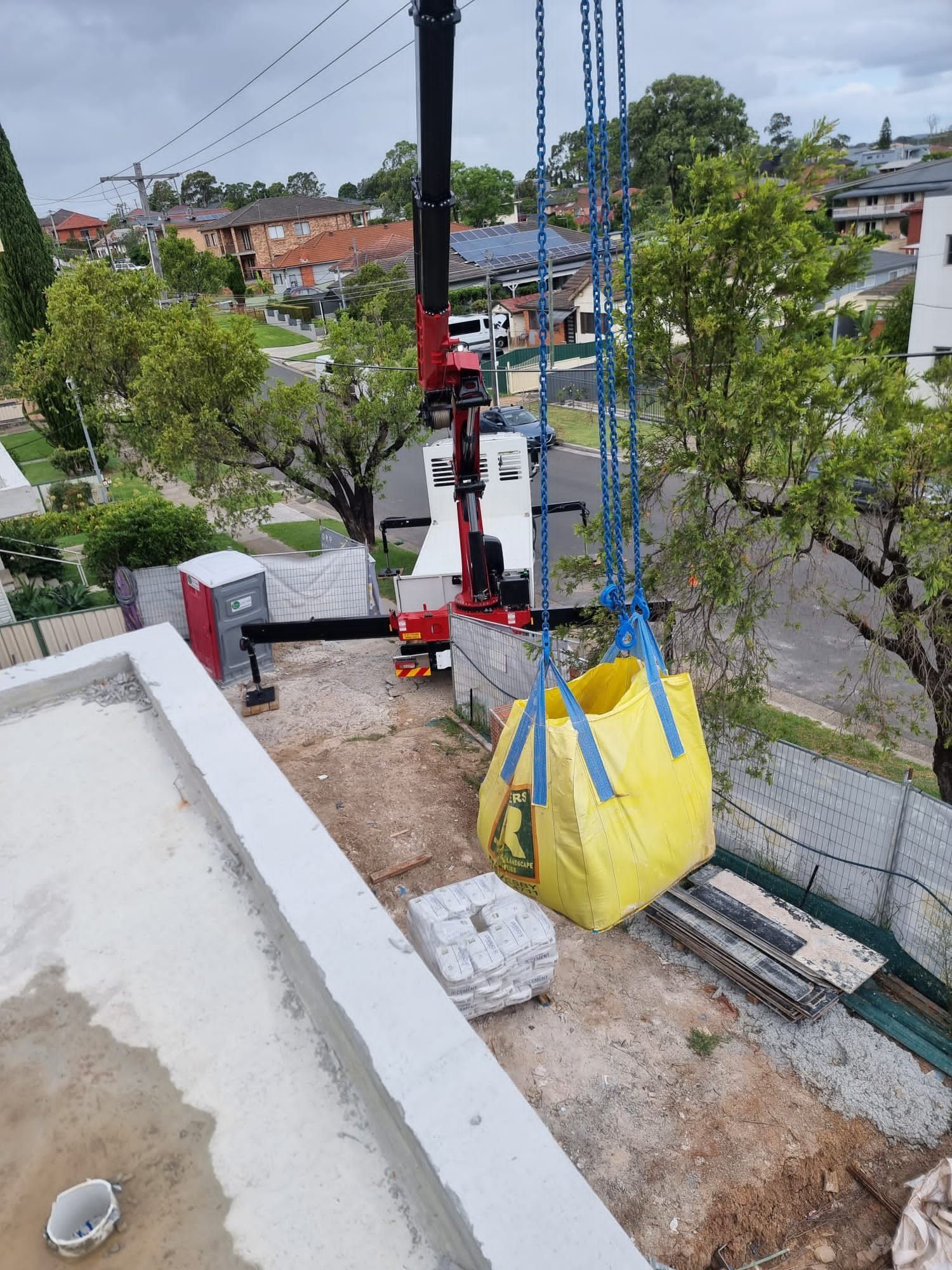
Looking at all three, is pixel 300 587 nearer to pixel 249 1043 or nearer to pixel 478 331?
pixel 249 1043

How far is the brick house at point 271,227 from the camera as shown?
74062 mm

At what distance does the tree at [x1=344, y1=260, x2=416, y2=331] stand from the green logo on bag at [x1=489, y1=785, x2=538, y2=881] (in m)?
35.6

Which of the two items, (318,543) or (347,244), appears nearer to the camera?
(318,543)

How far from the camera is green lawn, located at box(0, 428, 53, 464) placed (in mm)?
33688

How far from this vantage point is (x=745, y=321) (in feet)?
21.8

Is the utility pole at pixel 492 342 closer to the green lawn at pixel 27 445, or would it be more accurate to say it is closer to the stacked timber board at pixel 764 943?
the green lawn at pixel 27 445

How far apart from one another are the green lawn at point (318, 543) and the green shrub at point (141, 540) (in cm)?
368

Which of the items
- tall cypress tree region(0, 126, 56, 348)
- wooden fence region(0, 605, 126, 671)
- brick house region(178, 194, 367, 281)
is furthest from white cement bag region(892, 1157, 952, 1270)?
brick house region(178, 194, 367, 281)

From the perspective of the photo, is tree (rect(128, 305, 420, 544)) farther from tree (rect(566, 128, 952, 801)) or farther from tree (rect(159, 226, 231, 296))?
tree (rect(159, 226, 231, 296))

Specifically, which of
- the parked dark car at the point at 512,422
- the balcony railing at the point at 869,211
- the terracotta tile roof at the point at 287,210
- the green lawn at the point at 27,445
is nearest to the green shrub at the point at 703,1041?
the parked dark car at the point at 512,422

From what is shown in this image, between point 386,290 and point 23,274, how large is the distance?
58.6 ft

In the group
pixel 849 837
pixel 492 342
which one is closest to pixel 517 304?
pixel 492 342

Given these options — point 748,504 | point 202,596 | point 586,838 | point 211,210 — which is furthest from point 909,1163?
point 211,210

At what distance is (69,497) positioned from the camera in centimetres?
2483
